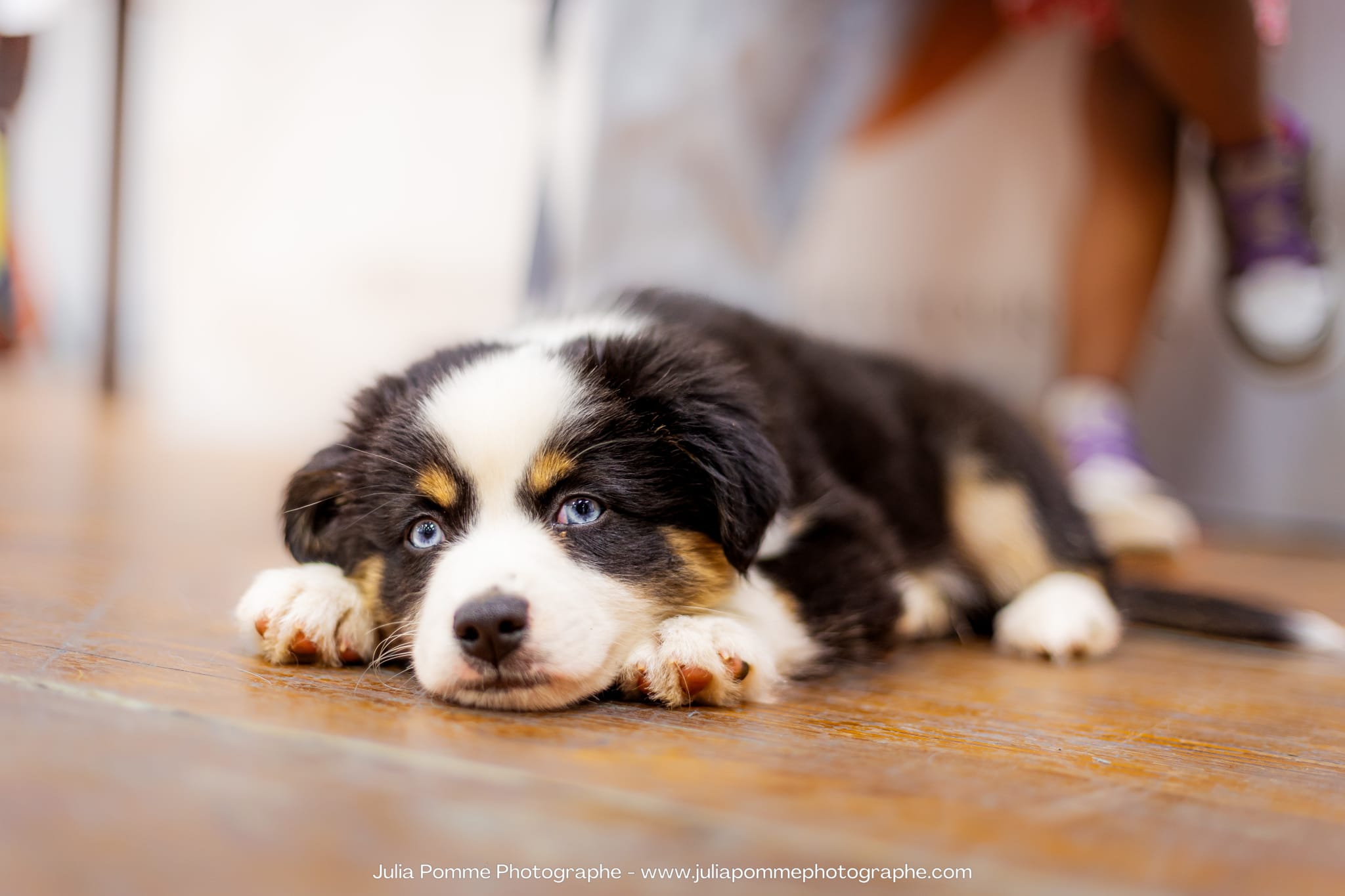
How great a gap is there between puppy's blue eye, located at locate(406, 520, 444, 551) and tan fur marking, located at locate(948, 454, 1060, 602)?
47.1 inches

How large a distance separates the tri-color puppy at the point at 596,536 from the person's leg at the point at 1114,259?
1.61 metres

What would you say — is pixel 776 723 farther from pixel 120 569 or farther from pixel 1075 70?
pixel 1075 70

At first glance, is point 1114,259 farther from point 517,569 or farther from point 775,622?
point 517,569

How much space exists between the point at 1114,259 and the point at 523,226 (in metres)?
2.66

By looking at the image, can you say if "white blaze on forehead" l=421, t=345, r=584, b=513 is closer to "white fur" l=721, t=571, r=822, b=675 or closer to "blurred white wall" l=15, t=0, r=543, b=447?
"white fur" l=721, t=571, r=822, b=675

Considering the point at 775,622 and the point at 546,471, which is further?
the point at 775,622

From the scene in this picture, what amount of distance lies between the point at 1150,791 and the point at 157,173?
22.2 ft

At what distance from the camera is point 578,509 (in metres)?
1.58

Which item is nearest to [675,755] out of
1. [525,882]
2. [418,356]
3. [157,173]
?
[525,882]

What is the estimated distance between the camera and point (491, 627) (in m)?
1.34

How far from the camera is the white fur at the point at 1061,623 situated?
205 cm

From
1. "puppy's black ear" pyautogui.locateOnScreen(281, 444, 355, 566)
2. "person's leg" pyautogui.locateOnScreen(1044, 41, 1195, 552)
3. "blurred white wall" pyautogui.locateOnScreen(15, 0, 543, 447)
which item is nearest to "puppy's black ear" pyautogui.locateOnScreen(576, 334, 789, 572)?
"puppy's black ear" pyautogui.locateOnScreen(281, 444, 355, 566)

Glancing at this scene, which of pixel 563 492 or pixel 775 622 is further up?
pixel 563 492

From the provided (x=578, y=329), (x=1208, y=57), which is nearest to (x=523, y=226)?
(x=1208, y=57)
